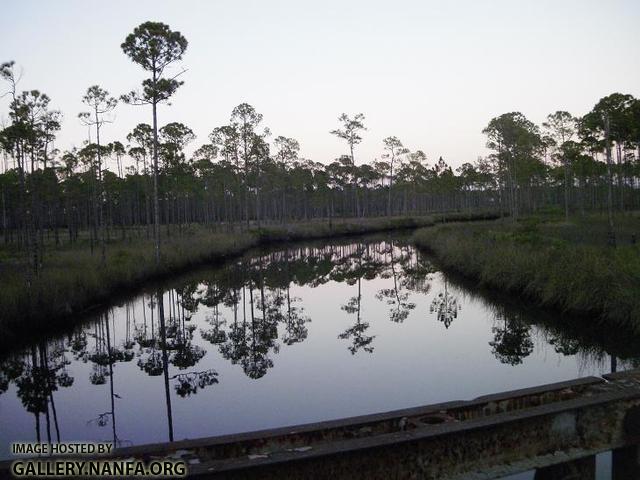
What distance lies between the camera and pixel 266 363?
1071 cm

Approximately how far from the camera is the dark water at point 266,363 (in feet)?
25.6

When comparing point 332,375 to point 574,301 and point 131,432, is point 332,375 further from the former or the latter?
point 574,301

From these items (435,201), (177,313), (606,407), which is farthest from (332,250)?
(435,201)

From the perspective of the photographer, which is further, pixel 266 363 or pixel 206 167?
pixel 206 167

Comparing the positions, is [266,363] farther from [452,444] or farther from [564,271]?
[564,271]

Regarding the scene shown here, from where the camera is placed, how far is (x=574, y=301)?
12711 mm

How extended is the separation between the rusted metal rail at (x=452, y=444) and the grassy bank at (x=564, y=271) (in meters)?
7.63

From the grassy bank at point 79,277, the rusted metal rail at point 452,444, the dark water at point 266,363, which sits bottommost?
the dark water at point 266,363

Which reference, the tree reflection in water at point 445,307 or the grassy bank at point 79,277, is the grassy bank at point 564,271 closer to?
the tree reflection in water at point 445,307

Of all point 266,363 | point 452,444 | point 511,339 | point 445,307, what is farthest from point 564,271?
point 452,444

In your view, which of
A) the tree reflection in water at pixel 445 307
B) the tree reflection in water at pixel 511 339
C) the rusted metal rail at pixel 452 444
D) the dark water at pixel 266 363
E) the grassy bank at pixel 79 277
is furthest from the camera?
the tree reflection in water at pixel 445 307

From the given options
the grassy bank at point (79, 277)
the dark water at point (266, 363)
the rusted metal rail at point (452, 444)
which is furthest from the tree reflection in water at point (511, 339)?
the grassy bank at point (79, 277)

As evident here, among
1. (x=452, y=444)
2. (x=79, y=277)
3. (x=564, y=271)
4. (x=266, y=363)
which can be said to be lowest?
(x=266, y=363)

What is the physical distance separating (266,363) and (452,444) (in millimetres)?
7734
